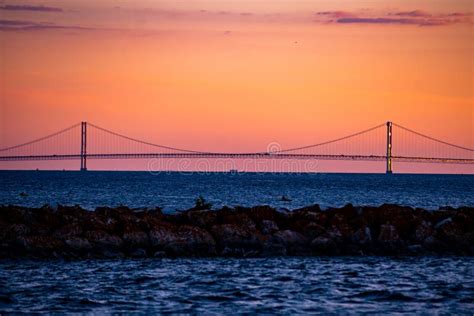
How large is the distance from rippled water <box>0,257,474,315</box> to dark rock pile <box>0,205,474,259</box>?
0.85m

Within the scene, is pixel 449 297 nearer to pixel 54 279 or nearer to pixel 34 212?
pixel 54 279

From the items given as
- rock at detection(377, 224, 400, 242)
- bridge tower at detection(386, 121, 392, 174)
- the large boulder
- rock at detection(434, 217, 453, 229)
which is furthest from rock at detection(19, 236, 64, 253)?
bridge tower at detection(386, 121, 392, 174)

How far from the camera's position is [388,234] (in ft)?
76.3

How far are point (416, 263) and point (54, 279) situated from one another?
27.1ft

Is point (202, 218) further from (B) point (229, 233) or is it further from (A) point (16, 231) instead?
(A) point (16, 231)

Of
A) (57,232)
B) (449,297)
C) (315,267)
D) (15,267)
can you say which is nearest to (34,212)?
(57,232)

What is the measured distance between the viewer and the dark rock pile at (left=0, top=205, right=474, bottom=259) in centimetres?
2167

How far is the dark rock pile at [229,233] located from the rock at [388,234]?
3 centimetres

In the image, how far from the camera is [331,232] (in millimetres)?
23219

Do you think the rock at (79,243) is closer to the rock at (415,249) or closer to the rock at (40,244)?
the rock at (40,244)

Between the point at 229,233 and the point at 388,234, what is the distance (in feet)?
13.2

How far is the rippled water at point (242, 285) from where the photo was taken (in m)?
15.6

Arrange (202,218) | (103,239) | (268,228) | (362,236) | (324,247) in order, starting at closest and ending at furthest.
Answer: (103,239) < (324,247) < (362,236) < (268,228) < (202,218)

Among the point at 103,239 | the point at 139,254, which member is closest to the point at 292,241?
the point at 139,254
